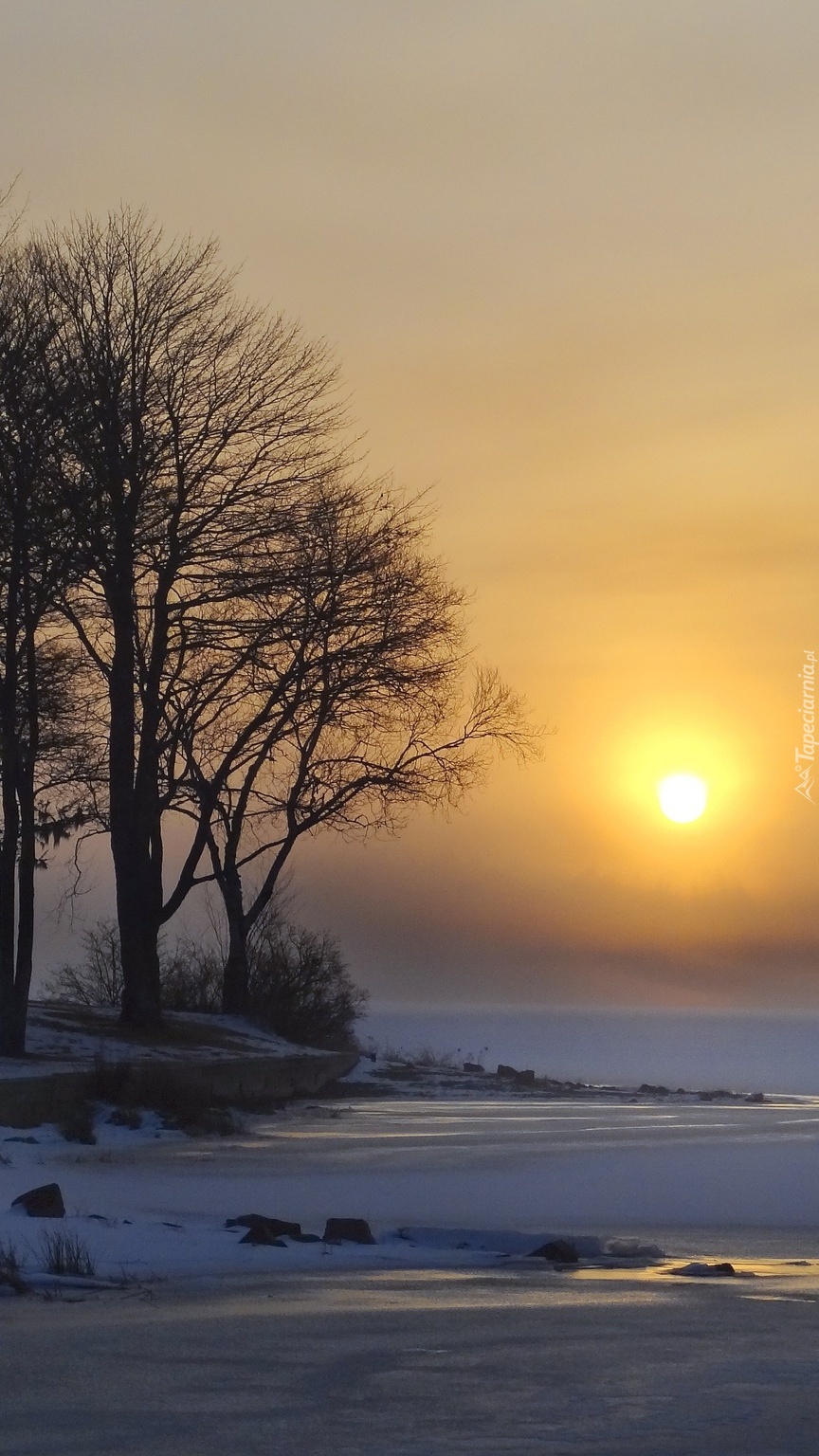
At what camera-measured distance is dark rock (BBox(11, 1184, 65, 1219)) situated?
1024cm

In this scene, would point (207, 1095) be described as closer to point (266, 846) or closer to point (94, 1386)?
point (266, 846)

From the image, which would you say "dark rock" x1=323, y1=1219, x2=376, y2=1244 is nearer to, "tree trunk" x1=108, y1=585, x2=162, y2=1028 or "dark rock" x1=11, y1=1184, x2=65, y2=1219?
"dark rock" x1=11, y1=1184, x2=65, y2=1219

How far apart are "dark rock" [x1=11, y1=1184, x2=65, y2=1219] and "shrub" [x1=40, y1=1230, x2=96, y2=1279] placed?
891 millimetres

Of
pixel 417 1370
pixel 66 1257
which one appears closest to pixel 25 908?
pixel 66 1257

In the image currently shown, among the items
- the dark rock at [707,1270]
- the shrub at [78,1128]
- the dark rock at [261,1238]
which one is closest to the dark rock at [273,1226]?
the dark rock at [261,1238]

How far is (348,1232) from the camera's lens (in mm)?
10125

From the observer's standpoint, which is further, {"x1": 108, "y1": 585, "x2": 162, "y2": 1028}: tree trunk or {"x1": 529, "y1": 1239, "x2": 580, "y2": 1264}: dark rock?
{"x1": 108, "y1": 585, "x2": 162, "y2": 1028}: tree trunk

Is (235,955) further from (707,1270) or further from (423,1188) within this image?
(707,1270)

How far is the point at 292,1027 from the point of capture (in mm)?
36625

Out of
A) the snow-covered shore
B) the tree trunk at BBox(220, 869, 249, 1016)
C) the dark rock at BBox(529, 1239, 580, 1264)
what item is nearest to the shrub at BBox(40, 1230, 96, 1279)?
the snow-covered shore

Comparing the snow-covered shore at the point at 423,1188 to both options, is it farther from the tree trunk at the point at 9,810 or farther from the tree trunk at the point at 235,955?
the tree trunk at the point at 235,955

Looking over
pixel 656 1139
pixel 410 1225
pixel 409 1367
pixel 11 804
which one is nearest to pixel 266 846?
pixel 11 804

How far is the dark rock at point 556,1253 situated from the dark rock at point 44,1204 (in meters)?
3.05

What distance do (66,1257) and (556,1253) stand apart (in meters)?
2.86
